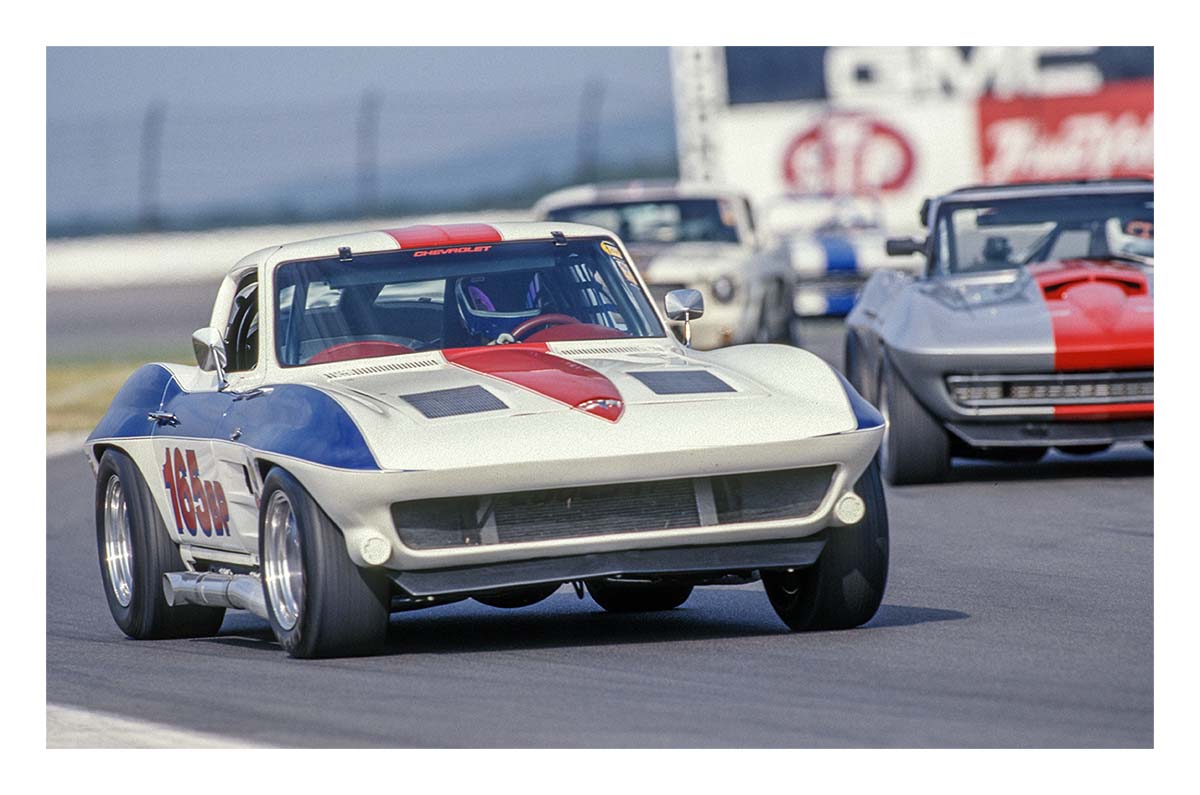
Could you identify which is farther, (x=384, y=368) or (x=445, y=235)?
(x=445, y=235)

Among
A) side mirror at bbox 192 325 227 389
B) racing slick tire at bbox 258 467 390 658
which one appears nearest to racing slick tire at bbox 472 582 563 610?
racing slick tire at bbox 258 467 390 658

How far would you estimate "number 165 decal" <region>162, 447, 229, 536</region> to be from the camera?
293 inches

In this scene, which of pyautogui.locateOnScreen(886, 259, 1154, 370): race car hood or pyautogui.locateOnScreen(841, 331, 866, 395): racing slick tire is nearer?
pyautogui.locateOnScreen(886, 259, 1154, 370): race car hood

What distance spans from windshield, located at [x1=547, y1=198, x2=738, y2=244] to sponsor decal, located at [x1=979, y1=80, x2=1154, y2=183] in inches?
871

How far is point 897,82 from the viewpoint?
40.4 meters

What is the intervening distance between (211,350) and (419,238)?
83 centimetres

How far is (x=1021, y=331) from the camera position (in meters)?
11.4

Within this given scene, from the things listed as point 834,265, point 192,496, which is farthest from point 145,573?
point 834,265

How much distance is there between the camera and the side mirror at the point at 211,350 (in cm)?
773

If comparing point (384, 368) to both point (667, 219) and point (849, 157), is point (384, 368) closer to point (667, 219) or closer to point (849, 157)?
point (667, 219)

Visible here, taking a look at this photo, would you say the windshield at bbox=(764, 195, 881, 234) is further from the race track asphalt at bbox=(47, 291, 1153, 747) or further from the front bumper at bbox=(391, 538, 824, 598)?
the front bumper at bbox=(391, 538, 824, 598)

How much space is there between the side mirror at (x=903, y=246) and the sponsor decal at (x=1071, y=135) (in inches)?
1091

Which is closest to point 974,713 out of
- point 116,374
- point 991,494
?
point 991,494

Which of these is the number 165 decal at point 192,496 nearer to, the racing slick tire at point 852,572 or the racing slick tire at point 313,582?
the racing slick tire at point 313,582
